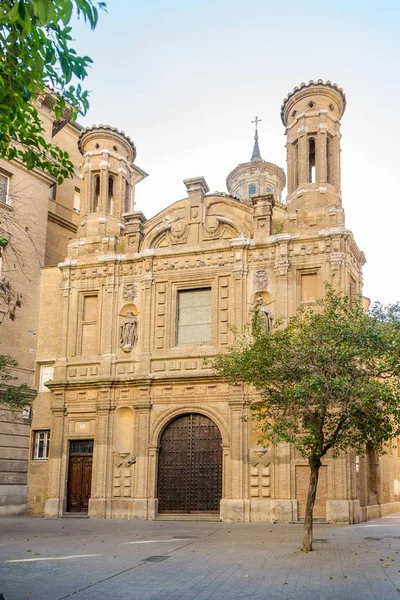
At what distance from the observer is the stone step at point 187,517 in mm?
25688

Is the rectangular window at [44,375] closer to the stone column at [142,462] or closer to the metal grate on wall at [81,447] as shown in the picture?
the metal grate on wall at [81,447]

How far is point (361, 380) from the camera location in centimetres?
1677

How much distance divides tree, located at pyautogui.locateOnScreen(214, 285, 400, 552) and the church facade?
789 cm

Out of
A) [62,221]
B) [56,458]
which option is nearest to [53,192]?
[62,221]

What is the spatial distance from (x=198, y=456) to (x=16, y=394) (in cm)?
832

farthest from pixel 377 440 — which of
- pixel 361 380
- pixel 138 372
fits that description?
pixel 138 372

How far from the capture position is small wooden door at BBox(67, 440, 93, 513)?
27.8 metres

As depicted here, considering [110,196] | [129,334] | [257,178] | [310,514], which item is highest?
[257,178]

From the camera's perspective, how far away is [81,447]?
28547 millimetres

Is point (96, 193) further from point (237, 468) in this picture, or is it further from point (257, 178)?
point (257, 178)

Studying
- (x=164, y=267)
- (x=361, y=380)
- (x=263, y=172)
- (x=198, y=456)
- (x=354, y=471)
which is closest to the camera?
(x=361, y=380)

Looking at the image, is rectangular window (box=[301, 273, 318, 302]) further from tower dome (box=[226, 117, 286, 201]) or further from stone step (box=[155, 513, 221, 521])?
tower dome (box=[226, 117, 286, 201])

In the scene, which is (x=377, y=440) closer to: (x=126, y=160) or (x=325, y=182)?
(x=325, y=182)

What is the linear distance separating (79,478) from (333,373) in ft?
48.3
